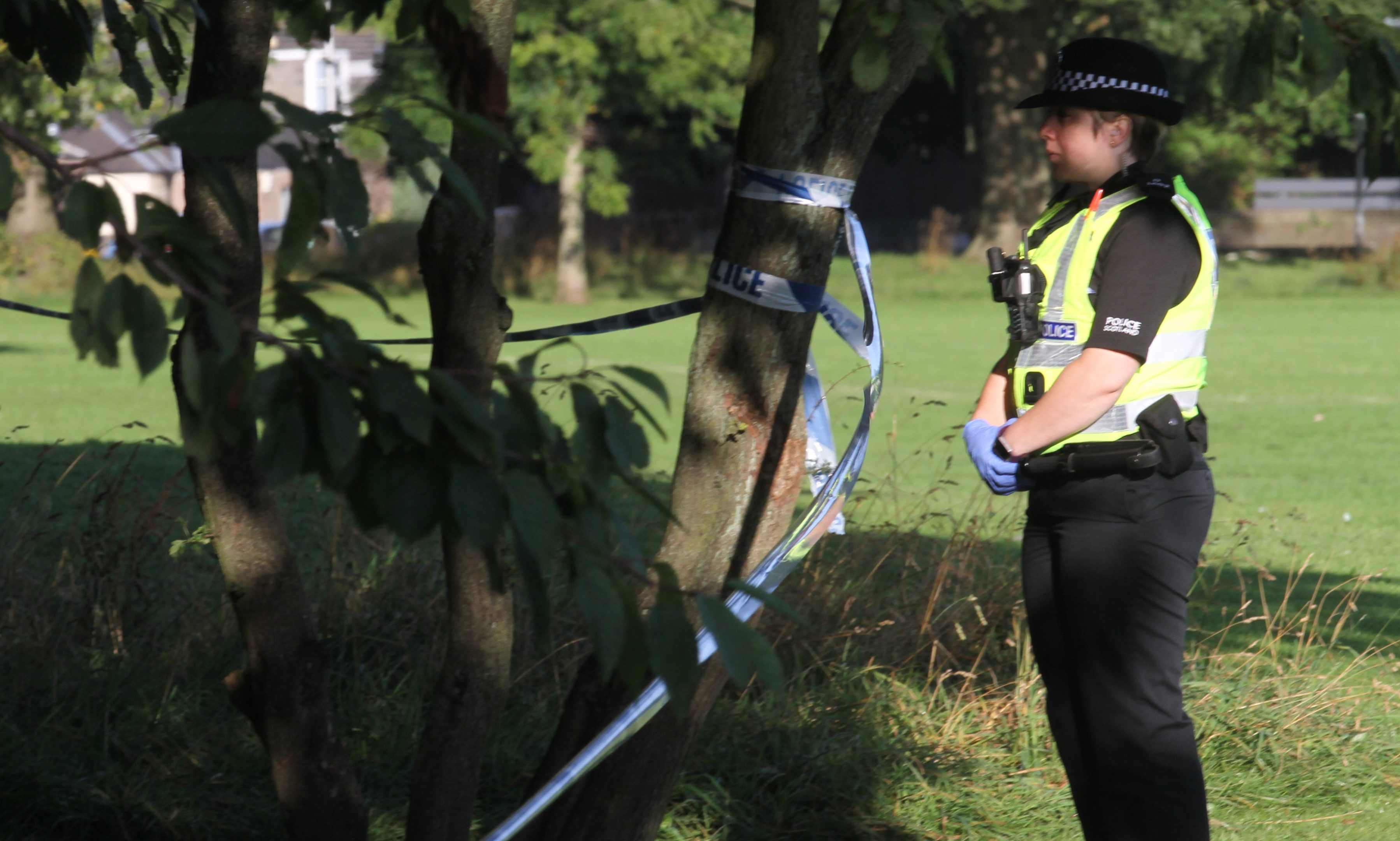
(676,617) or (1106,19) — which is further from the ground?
(1106,19)

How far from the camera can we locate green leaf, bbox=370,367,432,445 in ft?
4.76

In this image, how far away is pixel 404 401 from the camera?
1.47m

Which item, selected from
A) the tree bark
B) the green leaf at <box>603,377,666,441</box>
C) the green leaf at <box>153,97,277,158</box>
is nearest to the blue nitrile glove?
the green leaf at <box>603,377,666,441</box>

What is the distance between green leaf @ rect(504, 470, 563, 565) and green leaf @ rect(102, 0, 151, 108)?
2044mm

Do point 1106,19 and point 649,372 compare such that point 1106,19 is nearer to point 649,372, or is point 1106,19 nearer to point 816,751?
point 816,751

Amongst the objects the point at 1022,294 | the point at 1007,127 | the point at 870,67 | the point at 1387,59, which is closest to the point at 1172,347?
the point at 1022,294

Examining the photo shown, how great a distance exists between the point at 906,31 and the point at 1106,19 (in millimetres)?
31058

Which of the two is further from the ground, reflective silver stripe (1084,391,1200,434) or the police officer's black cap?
the police officer's black cap

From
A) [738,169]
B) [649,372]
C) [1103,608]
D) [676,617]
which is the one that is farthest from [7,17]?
[1103,608]

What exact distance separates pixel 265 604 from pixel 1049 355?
1.61 meters

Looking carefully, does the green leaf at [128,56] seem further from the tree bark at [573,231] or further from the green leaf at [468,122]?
the tree bark at [573,231]

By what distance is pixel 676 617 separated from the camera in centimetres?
153

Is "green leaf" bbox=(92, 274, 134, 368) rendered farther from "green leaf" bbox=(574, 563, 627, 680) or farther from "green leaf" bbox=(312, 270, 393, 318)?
"green leaf" bbox=(574, 563, 627, 680)

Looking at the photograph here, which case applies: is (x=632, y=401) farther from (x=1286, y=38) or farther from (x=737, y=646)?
(x=1286, y=38)
